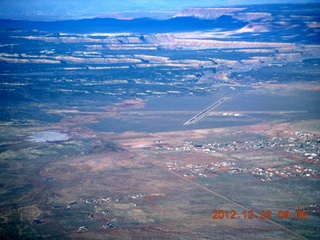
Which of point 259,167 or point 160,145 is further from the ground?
point 160,145

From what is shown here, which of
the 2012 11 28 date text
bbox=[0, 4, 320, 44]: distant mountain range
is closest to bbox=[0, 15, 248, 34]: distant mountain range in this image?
bbox=[0, 4, 320, 44]: distant mountain range

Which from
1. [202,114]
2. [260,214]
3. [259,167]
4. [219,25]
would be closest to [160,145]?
[259,167]

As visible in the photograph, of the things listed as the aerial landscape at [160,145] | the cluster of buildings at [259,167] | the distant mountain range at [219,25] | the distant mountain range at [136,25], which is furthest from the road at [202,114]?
the distant mountain range at [136,25]

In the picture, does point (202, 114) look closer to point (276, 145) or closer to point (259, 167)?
point (276, 145)

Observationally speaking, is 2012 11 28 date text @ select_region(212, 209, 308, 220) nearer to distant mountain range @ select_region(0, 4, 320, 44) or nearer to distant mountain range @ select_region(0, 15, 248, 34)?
distant mountain range @ select_region(0, 4, 320, 44)

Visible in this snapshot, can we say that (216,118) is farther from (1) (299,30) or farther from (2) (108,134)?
(1) (299,30)

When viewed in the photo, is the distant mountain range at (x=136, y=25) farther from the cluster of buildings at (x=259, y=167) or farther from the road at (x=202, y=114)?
the cluster of buildings at (x=259, y=167)

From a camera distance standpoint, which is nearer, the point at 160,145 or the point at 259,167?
the point at 259,167

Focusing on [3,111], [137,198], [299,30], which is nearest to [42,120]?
[3,111]

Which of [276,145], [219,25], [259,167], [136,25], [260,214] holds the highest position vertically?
[136,25]

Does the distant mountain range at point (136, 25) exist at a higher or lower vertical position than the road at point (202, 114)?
higher
